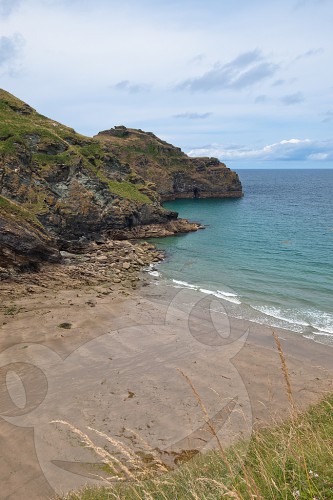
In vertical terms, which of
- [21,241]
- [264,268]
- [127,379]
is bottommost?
[127,379]

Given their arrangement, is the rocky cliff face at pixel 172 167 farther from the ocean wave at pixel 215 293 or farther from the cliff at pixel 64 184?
the ocean wave at pixel 215 293

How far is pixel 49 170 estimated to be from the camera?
4938cm

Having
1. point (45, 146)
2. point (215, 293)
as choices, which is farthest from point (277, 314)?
point (45, 146)

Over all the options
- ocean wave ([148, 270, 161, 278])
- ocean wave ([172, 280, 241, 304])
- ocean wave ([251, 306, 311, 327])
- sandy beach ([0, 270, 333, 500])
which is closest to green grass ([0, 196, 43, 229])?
sandy beach ([0, 270, 333, 500])

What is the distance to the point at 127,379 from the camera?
17.0 metres

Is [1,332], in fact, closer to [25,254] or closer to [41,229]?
[25,254]

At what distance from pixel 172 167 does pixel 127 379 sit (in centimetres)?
10885

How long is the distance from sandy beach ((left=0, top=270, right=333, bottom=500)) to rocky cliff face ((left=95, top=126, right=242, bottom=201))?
92249mm

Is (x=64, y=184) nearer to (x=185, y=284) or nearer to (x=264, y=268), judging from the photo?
(x=185, y=284)

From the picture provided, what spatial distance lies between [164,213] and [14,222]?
3421cm

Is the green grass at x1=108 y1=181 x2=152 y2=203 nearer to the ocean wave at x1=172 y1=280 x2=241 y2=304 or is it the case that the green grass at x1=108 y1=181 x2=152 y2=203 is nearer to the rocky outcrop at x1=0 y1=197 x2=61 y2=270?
the rocky outcrop at x1=0 y1=197 x2=61 y2=270

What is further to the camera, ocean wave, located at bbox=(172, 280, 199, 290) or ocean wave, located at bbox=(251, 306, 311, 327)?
ocean wave, located at bbox=(172, 280, 199, 290)

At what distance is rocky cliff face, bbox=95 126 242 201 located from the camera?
115688 millimetres

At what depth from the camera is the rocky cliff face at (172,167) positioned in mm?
115688
